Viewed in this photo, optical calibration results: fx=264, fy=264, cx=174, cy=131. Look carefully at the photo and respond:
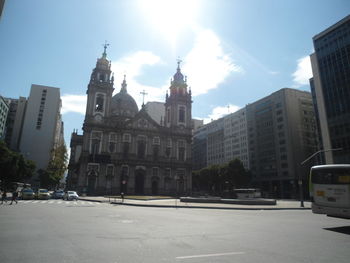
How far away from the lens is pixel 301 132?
81688mm

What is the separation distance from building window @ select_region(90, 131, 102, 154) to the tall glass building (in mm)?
50634

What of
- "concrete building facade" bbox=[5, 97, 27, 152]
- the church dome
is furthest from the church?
"concrete building facade" bbox=[5, 97, 27, 152]

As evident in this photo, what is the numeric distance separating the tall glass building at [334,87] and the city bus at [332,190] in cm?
5031

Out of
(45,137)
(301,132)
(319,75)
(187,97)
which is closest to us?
(319,75)

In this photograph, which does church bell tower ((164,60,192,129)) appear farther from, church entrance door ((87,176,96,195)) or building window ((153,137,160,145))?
church entrance door ((87,176,96,195))

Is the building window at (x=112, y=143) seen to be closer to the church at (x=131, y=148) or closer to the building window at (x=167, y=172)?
the church at (x=131, y=148)

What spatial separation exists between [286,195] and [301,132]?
2016 cm

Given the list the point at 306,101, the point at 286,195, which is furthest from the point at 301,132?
A: the point at 286,195

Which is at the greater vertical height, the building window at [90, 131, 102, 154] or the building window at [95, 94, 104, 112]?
the building window at [95, 94, 104, 112]

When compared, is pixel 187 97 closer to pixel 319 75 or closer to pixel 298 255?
pixel 319 75

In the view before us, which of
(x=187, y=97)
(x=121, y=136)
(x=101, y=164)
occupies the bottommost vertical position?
(x=101, y=164)

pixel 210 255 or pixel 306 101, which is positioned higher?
pixel 306 101

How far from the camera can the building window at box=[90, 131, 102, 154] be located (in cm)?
5981

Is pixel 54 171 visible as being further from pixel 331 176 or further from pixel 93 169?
pixel 331 176
